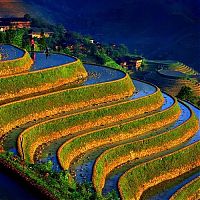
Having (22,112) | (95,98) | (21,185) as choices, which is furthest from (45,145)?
(21,185)

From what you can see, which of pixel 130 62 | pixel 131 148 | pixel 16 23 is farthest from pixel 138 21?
pixel 131 148

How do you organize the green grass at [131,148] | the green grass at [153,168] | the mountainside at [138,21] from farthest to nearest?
the mountainside at [138,21] < the green grass at [153,168] < the green grass at [131,148]

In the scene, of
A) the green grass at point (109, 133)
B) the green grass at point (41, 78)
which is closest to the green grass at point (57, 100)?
the green grass at point (41, 78)

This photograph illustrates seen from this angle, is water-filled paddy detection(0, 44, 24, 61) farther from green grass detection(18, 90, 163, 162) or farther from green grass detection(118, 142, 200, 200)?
green grass detection(118, 142, 200, 200)

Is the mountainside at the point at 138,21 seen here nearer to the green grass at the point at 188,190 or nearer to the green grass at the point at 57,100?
the green grass at the point at 57,100

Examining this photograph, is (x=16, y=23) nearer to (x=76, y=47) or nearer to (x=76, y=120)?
(x=76, y=47)

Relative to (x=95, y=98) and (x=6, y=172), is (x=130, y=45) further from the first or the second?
(x=6, y=172)
